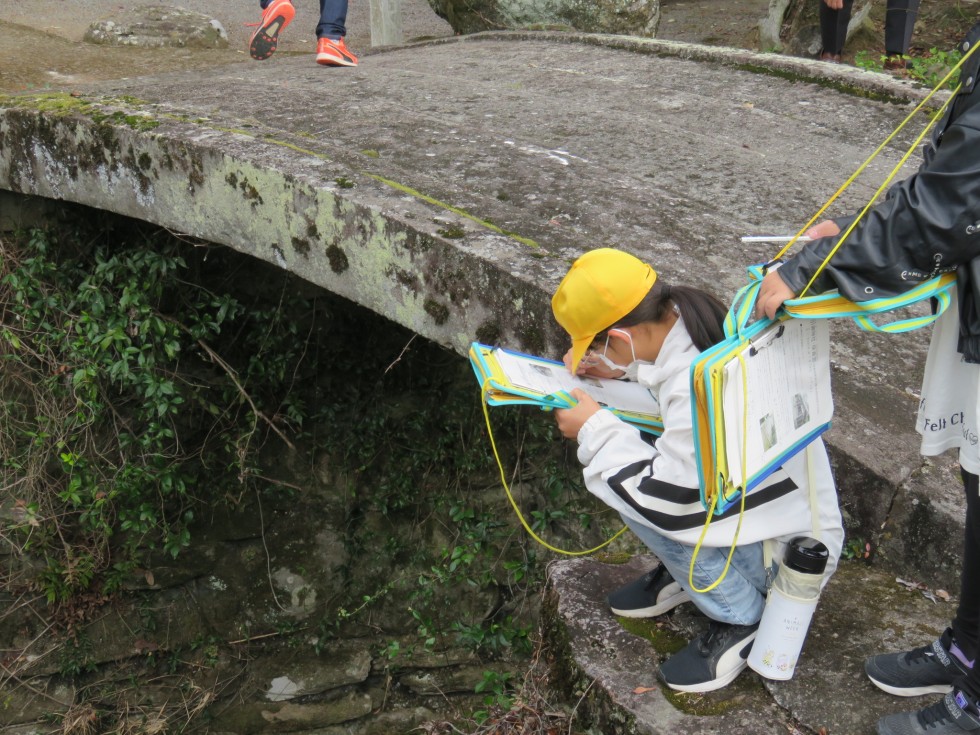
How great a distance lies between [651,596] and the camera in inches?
90.7

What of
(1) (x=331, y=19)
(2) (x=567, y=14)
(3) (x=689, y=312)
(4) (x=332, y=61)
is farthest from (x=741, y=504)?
(2) (x=567, y=14)

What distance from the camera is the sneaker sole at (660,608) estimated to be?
229cm

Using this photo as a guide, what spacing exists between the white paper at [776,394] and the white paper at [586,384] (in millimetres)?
429

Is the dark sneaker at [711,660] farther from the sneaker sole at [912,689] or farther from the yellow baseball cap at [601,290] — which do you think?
the yellow baseball cap at [601,290]

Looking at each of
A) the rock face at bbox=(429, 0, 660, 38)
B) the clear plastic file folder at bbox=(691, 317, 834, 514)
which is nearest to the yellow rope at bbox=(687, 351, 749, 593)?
the clear plastic file folder at bbox=(691, 317, 834, 514)

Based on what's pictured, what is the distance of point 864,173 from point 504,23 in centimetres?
381

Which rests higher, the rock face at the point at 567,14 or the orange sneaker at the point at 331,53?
the rock face at the point at 567,14

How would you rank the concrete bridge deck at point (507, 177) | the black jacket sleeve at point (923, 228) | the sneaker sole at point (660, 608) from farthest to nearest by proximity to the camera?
the concrete bridge deck at point (507, 177)
the sneaker sole at point (660, 608)
the black jacket sleeve at point (923, 228)

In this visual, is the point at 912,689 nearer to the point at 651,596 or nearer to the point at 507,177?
the point at 651,596

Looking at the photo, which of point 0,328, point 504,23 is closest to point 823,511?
point 0,328

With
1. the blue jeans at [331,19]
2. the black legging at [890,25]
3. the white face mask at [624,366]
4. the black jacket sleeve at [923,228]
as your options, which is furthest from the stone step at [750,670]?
the black legging at [890,25]

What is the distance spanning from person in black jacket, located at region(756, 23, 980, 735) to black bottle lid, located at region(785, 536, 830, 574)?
26 cm

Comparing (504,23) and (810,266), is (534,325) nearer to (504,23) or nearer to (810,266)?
(810,266)

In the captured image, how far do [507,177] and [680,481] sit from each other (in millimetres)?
1864
